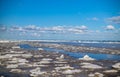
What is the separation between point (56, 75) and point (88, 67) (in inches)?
291

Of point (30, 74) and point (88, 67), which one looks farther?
point (88, 67)

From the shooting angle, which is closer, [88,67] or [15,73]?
[15,73]

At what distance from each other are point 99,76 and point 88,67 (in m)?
6.40

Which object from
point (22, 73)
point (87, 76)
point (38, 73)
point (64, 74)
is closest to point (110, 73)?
→ point (87, 76)

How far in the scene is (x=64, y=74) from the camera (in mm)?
25406

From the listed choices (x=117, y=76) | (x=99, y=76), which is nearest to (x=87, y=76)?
(x=99, y=76)

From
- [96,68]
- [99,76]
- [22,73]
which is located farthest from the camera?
[96,68]

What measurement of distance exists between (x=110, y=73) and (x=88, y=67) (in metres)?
4.91

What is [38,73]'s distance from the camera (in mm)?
25688

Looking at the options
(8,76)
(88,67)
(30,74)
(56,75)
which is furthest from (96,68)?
(8,76)

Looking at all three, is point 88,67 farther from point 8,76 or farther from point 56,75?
point 8,76

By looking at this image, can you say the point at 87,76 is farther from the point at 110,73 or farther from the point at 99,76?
the point at 110,73

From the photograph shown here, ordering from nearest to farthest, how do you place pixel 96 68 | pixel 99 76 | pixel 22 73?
pixel 99 76, pixel 22 73, pixel 96 68

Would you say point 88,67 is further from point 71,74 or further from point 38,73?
point 38,73
